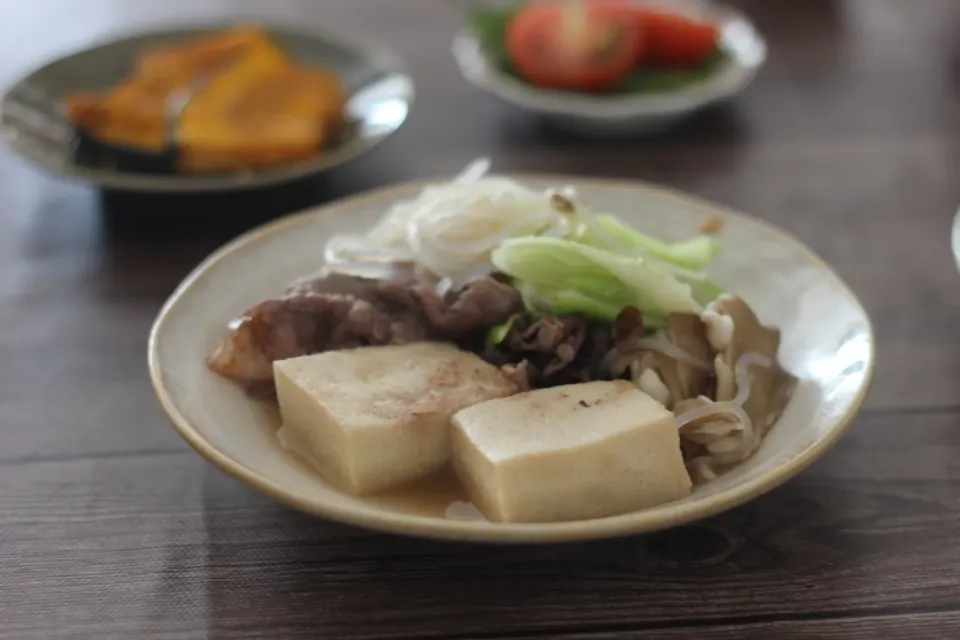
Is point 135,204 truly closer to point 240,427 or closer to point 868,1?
point 240,427

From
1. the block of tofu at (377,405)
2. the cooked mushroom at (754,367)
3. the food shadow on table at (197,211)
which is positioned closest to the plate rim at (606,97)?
the food shadow on table at (197,211)

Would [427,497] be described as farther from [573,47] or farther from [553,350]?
[573,47]

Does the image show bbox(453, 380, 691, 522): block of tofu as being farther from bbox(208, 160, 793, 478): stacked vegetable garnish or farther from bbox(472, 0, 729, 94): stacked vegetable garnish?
bbox(472, 0, 729, 94): stacked vegetable garnish

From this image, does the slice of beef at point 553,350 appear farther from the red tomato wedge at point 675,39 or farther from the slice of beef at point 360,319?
the red tomato wedge at point 675,39

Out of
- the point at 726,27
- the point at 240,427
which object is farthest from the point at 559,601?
the point at 726,27

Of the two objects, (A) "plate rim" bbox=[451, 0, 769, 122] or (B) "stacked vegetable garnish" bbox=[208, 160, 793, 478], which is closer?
(B) "stacked vegetable garnish" bbox=[208, 160, 793, 478]

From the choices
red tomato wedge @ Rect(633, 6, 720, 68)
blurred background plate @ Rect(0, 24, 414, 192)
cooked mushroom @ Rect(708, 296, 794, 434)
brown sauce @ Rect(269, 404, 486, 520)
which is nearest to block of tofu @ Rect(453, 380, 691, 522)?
brown sauce @ Rect(269, 404, 486, 520)
